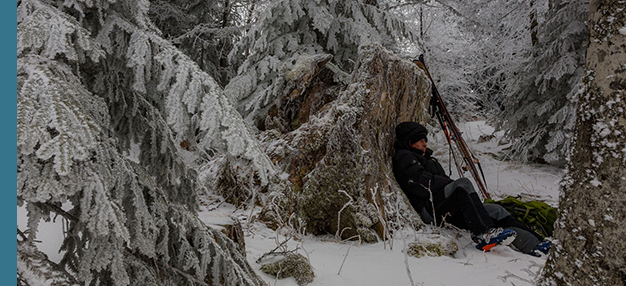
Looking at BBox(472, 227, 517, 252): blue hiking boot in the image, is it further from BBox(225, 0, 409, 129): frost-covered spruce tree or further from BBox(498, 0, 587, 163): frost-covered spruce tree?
BBox(498, 0, 587, 163): frost-covered spruce tree

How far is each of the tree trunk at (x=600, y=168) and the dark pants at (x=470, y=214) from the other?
1820 mm

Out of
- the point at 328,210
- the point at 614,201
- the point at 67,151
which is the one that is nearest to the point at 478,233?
the point at 328,210

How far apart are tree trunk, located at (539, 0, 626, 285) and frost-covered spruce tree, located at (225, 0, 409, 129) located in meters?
5.42

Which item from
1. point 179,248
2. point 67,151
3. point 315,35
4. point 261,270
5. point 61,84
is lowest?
point 261,270

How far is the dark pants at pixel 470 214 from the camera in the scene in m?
3.58

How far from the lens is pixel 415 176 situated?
4.20 meters

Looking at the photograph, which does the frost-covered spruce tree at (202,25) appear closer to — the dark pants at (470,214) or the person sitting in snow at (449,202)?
the person sitting in snow at (449,202)

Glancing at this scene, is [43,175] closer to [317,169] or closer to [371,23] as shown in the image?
[317,169]

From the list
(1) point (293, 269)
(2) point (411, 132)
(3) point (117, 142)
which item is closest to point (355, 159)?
(2) point (411, 132)

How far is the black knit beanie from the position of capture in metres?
4.45

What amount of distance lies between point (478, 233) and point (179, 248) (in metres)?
3.06

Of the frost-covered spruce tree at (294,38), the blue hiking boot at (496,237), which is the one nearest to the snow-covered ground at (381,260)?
the blue hiking boot at (496,237)

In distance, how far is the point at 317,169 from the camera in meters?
3.92

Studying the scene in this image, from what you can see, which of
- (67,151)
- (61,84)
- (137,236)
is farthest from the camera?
(137,236)
